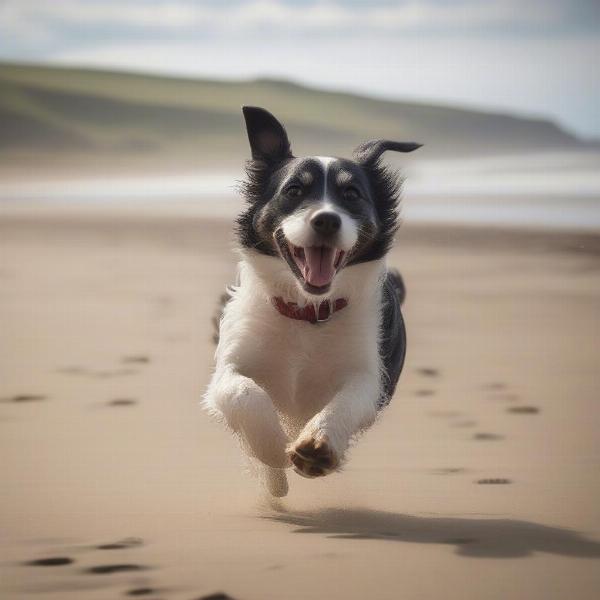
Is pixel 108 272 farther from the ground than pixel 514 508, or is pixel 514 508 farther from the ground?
pixel 108 272

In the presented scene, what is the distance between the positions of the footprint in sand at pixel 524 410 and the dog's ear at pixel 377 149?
172 cm

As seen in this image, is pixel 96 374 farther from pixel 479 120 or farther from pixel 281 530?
pixel 479 120

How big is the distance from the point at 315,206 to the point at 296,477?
132cm

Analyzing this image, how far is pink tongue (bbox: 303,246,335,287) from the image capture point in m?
4.43

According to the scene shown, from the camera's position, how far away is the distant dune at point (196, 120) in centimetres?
3553

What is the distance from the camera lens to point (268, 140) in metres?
4.91

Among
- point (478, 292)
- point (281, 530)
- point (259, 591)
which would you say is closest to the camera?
point (259, 591)

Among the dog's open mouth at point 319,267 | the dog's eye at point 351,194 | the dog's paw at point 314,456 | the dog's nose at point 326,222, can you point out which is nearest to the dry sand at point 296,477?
the dog's paw at point 314,456

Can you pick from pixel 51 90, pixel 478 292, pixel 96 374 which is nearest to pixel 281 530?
pixel 96 374

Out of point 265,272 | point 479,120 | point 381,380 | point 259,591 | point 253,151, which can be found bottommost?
point 259,591

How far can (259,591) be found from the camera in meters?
3.58

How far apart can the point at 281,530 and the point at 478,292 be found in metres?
5.50

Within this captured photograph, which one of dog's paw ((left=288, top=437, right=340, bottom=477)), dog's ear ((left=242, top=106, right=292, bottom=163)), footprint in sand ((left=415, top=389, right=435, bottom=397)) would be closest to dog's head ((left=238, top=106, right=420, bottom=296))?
dog's ear ((left=242, top=106, right=292, bottom=163))

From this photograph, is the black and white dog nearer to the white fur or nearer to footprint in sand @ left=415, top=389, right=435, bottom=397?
the white fur
